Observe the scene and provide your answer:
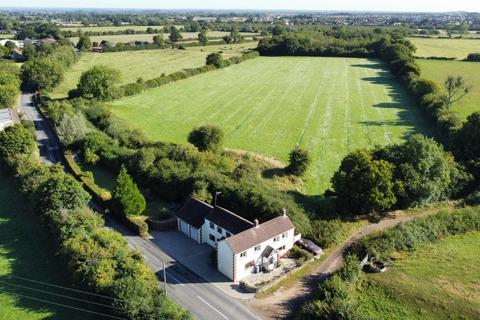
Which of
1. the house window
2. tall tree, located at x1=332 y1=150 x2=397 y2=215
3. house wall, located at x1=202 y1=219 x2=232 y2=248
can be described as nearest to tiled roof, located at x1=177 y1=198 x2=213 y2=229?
house wall, located at x1=202 y1=219 x2=232 y2=248

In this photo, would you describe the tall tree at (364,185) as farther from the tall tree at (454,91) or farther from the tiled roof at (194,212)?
the tall tree at (454,91)

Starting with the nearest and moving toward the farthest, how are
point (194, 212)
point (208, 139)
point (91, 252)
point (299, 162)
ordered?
point (91, 252) < point (194, 212) < point (299, 162) < point (208, 139)

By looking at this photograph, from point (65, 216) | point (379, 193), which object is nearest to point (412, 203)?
point (379, 193)

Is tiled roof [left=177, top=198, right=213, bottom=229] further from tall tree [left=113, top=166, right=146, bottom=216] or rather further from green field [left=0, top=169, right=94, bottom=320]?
green field [left=0, top=169, right=94, bottom=320]

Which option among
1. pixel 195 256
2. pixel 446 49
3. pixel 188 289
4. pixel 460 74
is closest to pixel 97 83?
pixel 195 256

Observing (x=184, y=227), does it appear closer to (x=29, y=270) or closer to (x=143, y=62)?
(x=29, y=270)

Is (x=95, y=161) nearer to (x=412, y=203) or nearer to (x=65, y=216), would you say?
(x=65, y=216)

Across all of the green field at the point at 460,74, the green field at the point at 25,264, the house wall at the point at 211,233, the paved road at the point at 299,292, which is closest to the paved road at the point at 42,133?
the green field at the point at 25,264
